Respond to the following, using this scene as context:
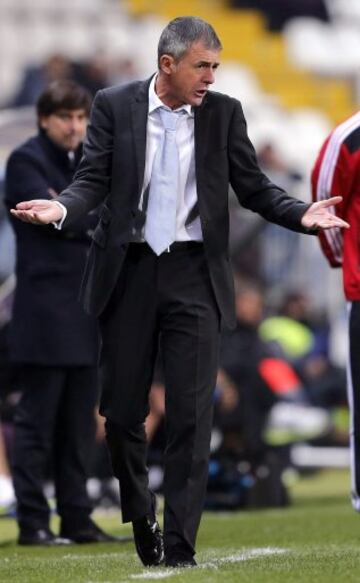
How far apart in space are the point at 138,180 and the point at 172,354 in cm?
62

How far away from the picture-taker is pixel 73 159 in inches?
330

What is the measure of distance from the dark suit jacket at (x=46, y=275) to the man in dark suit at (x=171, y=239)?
1.98m

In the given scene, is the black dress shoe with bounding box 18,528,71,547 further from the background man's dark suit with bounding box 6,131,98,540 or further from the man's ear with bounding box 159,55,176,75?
the man's ear with bounding box 159,55,176,75

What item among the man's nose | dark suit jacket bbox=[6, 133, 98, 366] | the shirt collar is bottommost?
dark suit jacket bbox=[6, 133, 98, 366]

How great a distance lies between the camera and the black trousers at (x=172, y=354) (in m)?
6.27

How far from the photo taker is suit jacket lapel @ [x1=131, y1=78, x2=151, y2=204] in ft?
20.5

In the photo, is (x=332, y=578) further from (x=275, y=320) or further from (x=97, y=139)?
(x=275, y=320)

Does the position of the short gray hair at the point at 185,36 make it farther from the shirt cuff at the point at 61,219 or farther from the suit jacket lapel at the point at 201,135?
the shirt cuff at the point at 61,219

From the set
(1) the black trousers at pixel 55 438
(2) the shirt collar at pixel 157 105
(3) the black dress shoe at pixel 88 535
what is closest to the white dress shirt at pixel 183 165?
(2) the shirt collar at pixel 157 105

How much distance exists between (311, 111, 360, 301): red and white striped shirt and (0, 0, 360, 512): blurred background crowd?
2792 mm

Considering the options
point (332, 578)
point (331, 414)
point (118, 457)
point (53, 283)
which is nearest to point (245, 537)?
point (53, 283)

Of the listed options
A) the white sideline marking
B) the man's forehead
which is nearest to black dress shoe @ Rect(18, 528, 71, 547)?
the white sideline marking

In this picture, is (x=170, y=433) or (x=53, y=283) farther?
(x=53, y=283)

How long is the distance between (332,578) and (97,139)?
1.76 m
